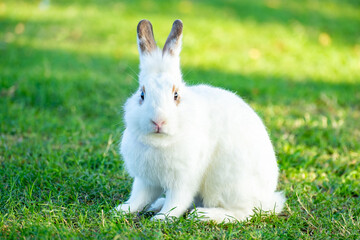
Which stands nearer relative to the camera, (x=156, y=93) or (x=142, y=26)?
(x=156, y=93)

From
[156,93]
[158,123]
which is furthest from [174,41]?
[158,123]

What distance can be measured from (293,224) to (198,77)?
3661 mm

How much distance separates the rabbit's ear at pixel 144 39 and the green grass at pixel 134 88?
1097mm

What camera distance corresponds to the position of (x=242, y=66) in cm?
728

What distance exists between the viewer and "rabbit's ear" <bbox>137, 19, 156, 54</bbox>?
298cm

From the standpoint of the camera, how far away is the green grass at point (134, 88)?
299 cm

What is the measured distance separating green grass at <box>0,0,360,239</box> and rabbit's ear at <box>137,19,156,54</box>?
1.10 metres

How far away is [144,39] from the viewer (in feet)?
9.83

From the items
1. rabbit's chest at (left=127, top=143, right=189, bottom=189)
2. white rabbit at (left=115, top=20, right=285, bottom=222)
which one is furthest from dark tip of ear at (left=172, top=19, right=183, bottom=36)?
rabbit's chest at (left=127, top=143, right=189, bottom=189)

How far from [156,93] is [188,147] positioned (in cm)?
41

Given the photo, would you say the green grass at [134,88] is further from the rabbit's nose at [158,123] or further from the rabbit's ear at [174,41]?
the rabbit's ear at [174,41]

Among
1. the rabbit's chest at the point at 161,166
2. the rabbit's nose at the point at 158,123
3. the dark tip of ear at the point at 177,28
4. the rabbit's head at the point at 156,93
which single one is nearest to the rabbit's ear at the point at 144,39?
the rabbit's head at the point at 156,93

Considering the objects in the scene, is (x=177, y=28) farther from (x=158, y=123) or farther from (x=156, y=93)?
(x=158, y=123)

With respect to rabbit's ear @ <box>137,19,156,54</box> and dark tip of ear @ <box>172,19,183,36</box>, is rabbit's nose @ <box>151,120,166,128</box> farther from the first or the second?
dark tip of ear @ <box>172,19,183,36</box>
